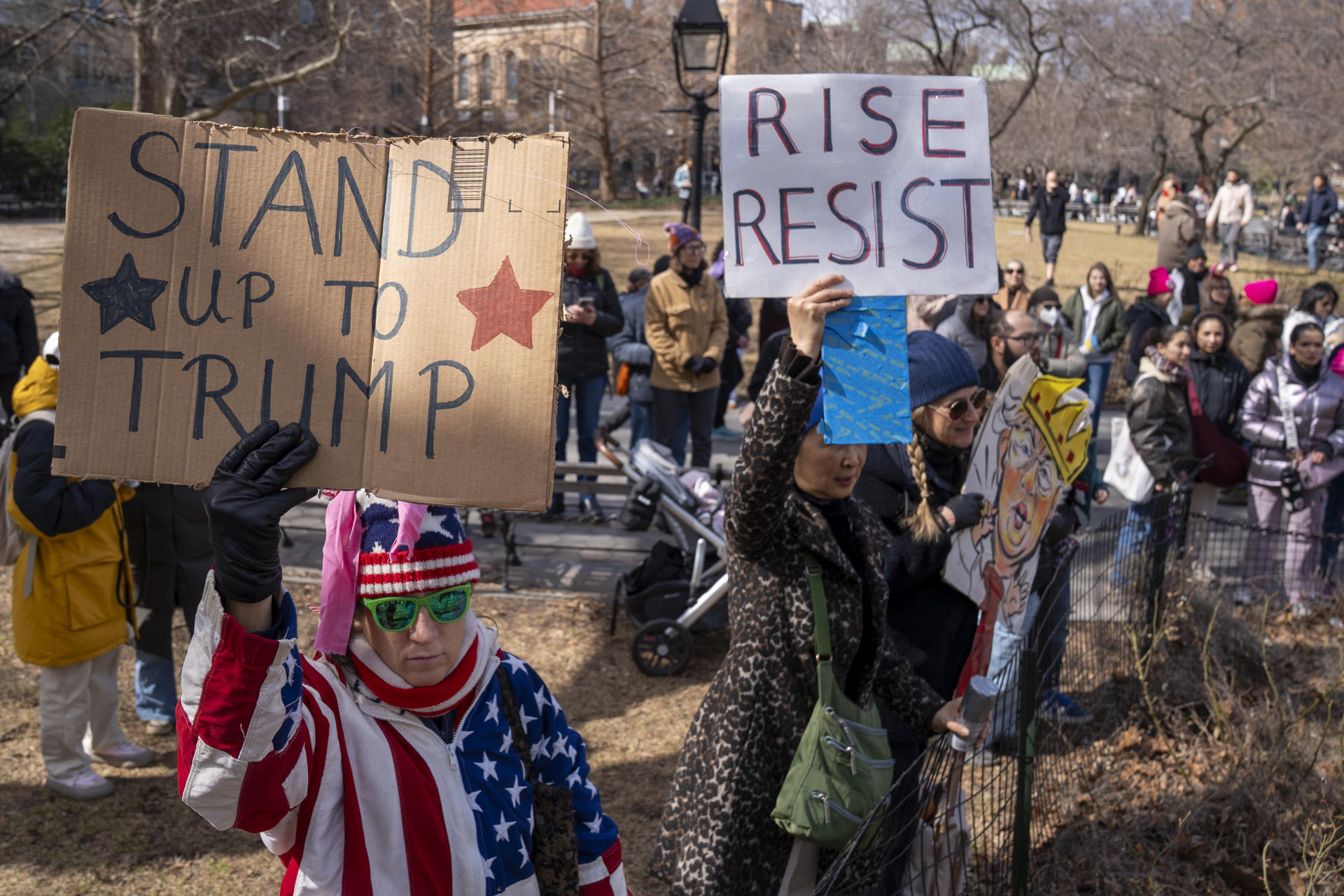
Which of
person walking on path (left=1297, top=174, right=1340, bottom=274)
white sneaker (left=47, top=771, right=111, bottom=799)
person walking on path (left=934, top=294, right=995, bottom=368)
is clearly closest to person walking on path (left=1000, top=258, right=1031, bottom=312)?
person walking on path (left=934, top=294, right=995, bottom=368)

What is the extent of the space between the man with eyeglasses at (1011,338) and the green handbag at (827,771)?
10.8 ft

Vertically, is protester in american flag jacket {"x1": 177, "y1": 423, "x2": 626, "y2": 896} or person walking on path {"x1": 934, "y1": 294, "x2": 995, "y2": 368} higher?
person walking on path {"x1": 934, "y1": 294, "x2": 995, "y2": 368}

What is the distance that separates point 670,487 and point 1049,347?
4320 mm

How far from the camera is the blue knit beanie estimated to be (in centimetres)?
343

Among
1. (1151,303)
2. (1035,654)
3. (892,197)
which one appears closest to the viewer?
(892,197)

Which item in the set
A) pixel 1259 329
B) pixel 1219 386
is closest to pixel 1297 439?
pixel 1219 386

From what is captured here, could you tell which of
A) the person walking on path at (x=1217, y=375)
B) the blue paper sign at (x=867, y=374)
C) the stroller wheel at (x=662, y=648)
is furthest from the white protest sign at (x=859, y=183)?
the person walking on path at (x=1217, y=375)

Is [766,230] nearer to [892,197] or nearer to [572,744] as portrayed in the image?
[892,197]

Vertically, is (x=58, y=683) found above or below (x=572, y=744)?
below

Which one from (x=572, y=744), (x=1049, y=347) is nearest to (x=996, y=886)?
(x=572, y=744)

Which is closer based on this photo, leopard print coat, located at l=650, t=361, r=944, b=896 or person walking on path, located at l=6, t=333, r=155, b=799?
leopard print coat, located at l=650, t=361, r=944, b=896

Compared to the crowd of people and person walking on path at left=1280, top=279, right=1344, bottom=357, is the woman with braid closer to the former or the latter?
the crowd of people

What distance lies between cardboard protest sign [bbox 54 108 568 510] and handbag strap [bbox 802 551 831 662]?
1075 millimetres

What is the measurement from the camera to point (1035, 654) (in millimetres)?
3268
